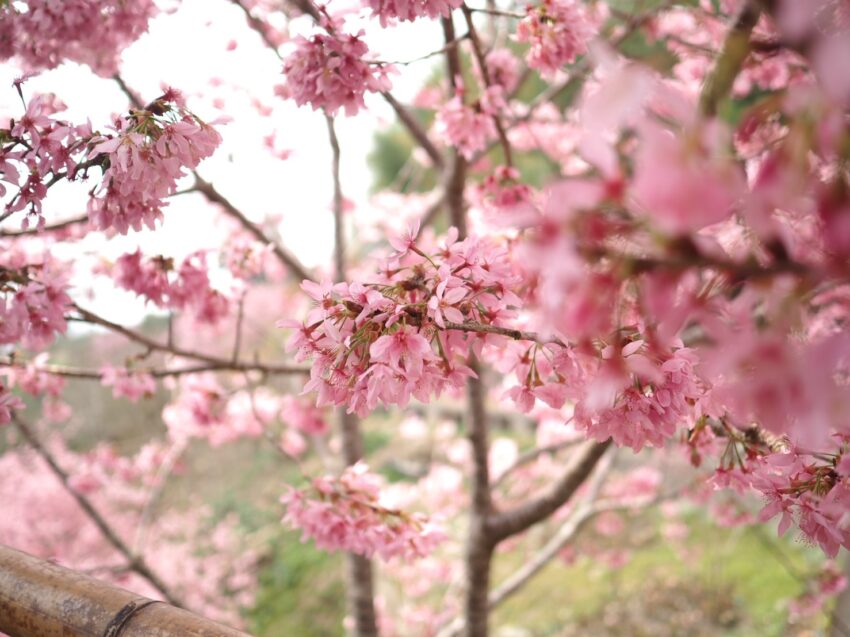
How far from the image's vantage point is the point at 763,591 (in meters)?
4.52

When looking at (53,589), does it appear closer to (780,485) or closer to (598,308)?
(598,308)

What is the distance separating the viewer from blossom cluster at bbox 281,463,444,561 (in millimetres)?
1429

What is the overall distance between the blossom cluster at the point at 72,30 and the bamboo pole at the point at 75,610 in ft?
4.03

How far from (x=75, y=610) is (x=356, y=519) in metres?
0.63

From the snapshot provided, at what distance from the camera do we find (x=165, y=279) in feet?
5.34

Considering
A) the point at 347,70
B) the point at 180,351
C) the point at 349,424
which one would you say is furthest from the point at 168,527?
the point at 347,70

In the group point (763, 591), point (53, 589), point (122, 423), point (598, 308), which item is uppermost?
point (122, 423)

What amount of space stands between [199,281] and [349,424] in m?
1.15

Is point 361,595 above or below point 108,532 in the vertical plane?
below

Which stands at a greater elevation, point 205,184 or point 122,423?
point 122,423

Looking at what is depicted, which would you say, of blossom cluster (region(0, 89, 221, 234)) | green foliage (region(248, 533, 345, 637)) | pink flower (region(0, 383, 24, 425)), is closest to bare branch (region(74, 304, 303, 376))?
Result: pink flower (region(0, 383, 24, 425))

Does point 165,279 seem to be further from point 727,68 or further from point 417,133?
point 727,68

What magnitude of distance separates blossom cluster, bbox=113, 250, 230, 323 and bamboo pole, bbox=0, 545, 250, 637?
0.78 metres

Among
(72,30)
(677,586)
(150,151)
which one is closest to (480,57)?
(150,151)
